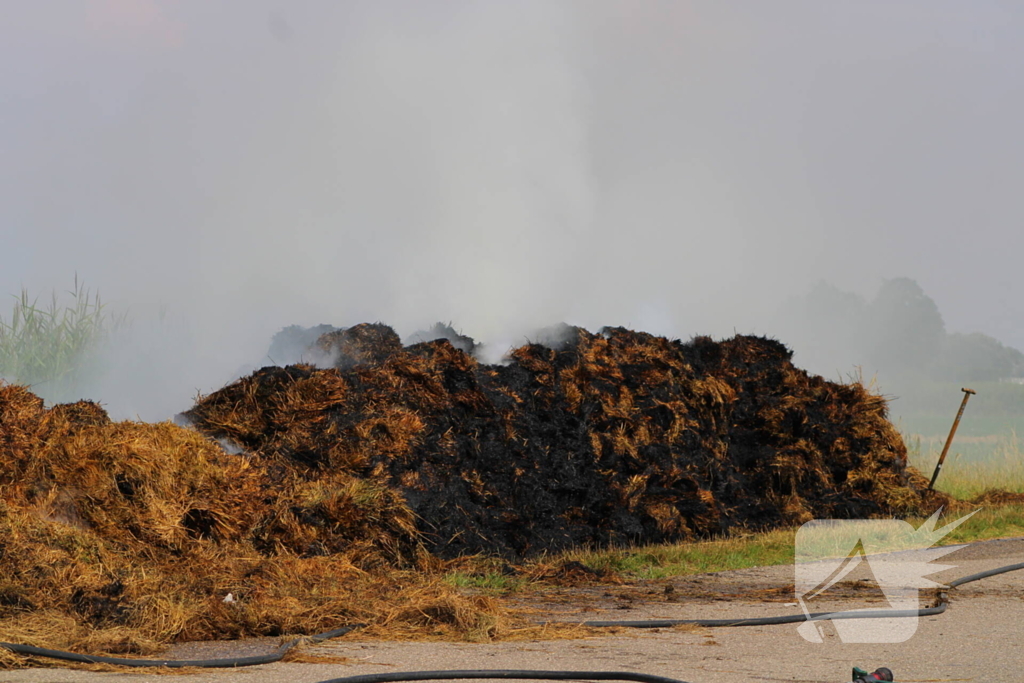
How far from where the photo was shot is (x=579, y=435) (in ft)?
44.5

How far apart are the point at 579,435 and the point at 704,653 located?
690cm

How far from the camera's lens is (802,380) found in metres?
16.1

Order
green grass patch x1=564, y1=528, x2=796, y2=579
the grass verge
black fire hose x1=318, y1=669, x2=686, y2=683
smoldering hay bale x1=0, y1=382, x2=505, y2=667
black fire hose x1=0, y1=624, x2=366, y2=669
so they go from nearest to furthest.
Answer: black fire hose x1=318, y1=669, x2=686, y2=683
black fire hose x1=0, y1=624, x2=366, y2=669
smoldering hay bale x1=0, y1=382, x2=505, y2=667
the grass verge
green grass patch x1=564, y1=528, x2=796, y2=579

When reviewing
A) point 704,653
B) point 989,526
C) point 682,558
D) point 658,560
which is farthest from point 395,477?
point 989,526

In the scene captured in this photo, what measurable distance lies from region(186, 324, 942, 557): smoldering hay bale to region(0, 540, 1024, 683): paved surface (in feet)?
10.7

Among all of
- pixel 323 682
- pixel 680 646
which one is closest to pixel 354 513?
pixel 680 646

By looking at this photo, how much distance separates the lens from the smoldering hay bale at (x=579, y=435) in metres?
11.8

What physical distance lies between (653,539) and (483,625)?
603 cm

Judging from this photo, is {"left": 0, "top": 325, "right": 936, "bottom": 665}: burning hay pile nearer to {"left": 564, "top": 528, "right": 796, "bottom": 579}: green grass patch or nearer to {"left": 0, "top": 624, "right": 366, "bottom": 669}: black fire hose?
{"left": 0, "top": 624, "right": 366, "bottom": 669}: black fire hose

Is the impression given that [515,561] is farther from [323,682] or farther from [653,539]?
[323,682]

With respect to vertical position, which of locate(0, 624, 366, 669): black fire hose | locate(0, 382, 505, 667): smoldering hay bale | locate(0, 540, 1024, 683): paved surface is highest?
locate(0, 382, 505, 667): smoldering hay bale

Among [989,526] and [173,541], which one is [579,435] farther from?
[989,526]

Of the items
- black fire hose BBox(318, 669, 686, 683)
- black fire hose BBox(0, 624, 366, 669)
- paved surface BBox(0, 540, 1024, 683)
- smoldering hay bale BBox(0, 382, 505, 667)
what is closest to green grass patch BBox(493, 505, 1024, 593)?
smoldering hay bale BBox(0, 382, 505, 667)

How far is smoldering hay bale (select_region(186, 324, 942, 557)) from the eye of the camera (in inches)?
464
